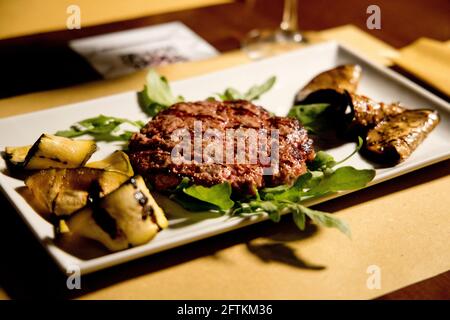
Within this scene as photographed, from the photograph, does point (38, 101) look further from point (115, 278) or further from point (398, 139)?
point (398, 139)

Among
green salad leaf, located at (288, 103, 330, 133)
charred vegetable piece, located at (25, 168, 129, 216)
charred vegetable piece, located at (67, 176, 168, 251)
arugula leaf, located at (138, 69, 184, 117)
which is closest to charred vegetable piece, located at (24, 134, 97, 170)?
charred vegetable piece, located at (25, 168, 129, 216)

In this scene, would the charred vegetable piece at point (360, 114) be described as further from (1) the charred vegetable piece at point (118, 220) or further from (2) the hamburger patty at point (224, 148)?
(1) the charred vegetable piece at point (118, 220)

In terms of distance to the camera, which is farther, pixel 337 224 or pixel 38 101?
pixel 38 101

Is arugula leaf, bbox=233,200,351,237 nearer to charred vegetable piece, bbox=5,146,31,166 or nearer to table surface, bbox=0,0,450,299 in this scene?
table surface, bbox=0,0,450,299

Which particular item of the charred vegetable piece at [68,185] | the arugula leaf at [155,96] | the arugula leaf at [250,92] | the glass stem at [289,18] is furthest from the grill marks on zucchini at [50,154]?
the glass stem at [289,18]

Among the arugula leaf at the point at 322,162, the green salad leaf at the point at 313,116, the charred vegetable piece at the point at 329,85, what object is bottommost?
the arugula leaf at the point at 322,162
